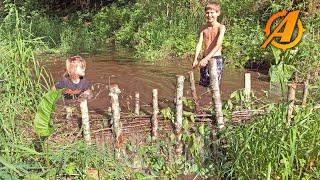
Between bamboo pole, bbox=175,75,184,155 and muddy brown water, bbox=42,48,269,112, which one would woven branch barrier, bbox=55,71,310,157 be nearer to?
bamboo pole, bbox=175,75,184,155

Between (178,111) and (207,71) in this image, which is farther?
(207,71)

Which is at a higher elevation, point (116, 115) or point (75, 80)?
point (75, 80)

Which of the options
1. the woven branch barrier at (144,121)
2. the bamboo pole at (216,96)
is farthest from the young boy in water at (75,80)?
the bamboo pole at (216,96)

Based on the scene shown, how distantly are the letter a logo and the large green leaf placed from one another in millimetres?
4320

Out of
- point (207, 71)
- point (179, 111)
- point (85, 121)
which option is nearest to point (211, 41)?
point (207, 71)

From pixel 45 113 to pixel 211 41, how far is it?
308cm

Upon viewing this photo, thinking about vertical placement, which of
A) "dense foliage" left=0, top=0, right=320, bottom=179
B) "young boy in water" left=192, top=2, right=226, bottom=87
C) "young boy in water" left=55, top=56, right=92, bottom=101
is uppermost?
"young boy in water" left=192, top=2, right=226, bottom=87

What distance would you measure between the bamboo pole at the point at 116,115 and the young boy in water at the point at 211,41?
1.77m

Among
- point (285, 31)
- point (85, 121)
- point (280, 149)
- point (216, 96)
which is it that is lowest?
point (280, 149)

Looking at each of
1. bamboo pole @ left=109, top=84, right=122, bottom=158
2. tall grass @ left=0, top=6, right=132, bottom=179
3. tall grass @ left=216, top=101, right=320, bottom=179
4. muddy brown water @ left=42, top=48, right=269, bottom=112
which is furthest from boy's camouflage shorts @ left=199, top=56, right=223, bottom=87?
tall grass @ left=0, top=6, right=132, bottom=179

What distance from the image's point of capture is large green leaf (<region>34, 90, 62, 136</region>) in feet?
11.0

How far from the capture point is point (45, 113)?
11.1ft

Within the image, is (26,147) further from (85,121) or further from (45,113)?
(85,121)

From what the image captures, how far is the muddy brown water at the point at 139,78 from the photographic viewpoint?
6020 mm
